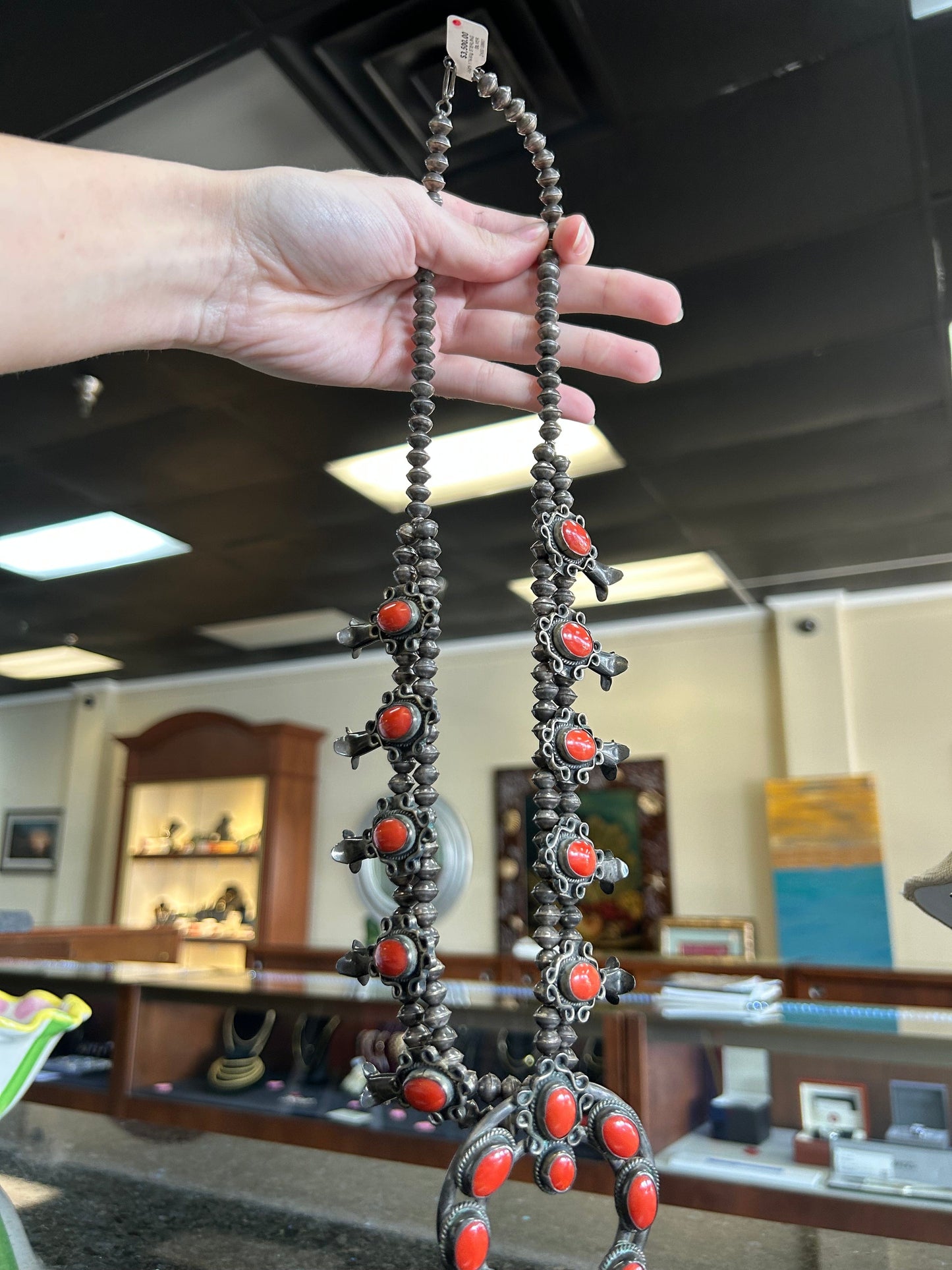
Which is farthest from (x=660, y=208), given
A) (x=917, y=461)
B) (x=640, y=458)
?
(x=917, y=461)

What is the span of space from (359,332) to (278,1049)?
5.95 feet

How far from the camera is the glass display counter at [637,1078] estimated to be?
4.89 feet

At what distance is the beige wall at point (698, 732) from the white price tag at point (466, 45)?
4.39 metres

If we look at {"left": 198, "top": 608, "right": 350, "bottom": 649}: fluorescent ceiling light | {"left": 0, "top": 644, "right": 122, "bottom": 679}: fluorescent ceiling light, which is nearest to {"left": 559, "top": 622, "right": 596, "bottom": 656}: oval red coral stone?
{"left": 198, "top": 608, "right": 350, "bottom": 649}: fluorescent ceiling light

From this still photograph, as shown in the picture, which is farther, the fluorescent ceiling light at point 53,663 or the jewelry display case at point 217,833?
the fluorescent ceiling light at point 53,663

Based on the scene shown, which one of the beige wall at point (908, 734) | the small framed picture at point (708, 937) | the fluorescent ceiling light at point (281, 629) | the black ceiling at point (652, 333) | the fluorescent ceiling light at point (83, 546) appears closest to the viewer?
the black ceiling at point (652, 333)

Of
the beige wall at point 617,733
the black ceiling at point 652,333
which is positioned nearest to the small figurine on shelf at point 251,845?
the beige wall at point 617,733

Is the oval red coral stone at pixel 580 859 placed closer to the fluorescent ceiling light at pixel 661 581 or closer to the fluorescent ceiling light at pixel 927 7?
the fluorescent ceiling light at pixel 927 7

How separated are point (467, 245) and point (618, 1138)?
686mm

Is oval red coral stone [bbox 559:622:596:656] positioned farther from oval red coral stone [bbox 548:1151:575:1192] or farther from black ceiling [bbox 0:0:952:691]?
black ceiling [bbox 0:0:952:691]

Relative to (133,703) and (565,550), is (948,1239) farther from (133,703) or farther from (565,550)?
(133,703)

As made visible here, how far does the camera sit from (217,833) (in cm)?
627

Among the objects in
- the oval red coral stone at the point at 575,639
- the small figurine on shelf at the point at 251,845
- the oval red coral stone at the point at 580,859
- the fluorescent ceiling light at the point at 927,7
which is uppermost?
the fluorescent ceiling light at the point at 927,7

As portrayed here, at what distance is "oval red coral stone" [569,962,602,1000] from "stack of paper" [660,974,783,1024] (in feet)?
3.94
